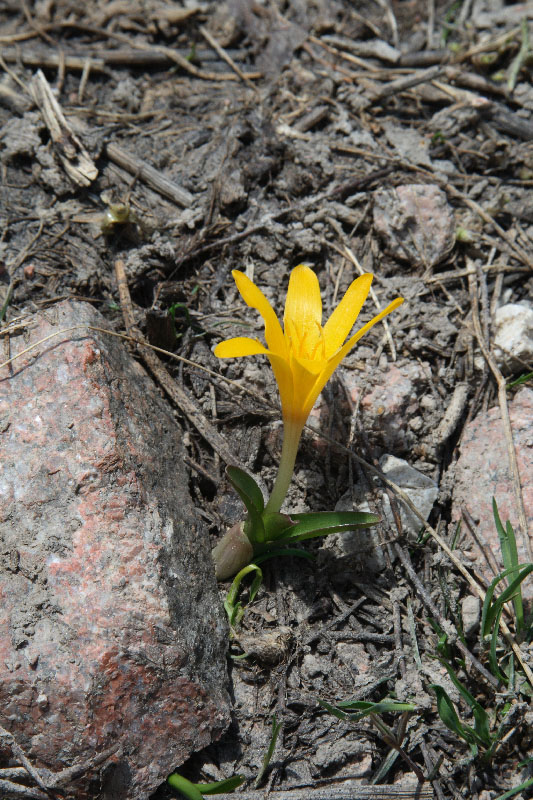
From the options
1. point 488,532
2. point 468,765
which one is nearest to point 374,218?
point 488,532

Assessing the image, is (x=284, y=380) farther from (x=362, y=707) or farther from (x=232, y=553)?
(x=362, y=707)

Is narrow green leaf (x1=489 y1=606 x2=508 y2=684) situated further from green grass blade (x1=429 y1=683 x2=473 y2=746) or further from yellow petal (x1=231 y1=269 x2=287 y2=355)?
yellow petal (x1=231 y1=269 x2=287 y2=355)

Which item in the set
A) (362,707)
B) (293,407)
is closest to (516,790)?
(362,707)

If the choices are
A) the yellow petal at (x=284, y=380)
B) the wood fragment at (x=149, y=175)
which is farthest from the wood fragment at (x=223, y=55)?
the yellow petal at (x=284, y=380)

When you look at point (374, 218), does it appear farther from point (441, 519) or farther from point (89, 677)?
point (89, 677)

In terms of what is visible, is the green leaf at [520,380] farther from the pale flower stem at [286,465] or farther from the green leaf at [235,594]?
the green leaf at [235,594]

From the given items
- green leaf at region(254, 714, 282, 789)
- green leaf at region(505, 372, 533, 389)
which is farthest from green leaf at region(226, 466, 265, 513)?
green leaf at region(505, 372, 533, 389)
